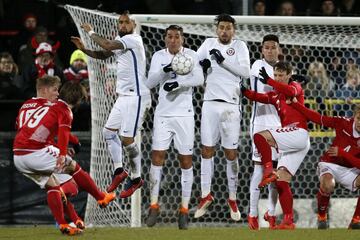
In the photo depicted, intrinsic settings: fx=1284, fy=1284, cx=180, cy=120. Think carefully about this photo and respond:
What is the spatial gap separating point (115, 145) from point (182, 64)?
1.38m

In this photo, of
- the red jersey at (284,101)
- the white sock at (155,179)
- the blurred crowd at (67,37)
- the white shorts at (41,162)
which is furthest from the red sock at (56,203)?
the blurred crowd at (67,37)

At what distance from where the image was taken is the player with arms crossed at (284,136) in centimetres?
1317

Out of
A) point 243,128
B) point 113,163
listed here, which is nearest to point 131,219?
point 113,163

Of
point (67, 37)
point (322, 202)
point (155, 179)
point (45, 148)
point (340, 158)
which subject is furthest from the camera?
point (67, 37)

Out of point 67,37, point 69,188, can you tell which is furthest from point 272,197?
point 67,37

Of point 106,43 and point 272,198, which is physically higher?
point 106,43

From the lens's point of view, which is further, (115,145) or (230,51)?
(115,145)

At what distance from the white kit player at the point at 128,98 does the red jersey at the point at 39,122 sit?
1839mm

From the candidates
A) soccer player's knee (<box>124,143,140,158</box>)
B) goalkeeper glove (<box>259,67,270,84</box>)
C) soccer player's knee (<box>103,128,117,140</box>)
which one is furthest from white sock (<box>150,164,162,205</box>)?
goalkeeper glove (<box>259,67,270,84</box>)

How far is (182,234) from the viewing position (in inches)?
472

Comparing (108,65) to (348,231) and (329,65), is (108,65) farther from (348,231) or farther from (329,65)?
(348,231)

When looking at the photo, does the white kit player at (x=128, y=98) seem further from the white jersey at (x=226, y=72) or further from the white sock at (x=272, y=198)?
the white sock at (x=272, y=198)

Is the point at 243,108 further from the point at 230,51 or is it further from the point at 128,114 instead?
the point at 128,114

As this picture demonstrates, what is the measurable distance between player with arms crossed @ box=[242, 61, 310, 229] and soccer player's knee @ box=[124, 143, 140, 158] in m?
1.35
